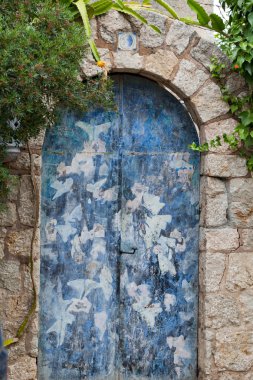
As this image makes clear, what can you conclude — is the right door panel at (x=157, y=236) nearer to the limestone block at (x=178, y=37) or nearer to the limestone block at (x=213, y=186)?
the limestone block at (x=213, y=186)

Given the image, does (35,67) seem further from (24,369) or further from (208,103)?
(24,369)

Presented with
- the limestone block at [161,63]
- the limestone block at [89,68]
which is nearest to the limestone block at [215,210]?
the limestone block at [161,63]

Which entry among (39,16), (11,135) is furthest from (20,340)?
(39,16)

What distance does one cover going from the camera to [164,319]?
16.8 feet

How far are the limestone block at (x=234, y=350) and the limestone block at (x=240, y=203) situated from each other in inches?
31.0

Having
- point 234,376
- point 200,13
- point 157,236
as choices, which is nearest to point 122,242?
point 157,236

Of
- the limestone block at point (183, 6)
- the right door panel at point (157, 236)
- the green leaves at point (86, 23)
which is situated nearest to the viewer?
the green leaves at point (86, 23)

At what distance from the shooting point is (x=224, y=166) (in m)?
5.01

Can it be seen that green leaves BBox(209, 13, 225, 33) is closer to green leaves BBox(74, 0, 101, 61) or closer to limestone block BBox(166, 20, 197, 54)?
limestone block BBox(166, 20, 197, 54)

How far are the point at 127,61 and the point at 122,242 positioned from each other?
1.30 meters

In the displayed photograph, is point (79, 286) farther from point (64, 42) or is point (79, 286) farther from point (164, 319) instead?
point (64, 42)

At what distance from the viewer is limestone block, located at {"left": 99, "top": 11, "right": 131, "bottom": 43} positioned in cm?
483

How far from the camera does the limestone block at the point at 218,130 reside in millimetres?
5016

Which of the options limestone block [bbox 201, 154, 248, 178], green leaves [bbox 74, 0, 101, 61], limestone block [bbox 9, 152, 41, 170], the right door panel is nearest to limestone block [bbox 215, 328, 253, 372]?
the right door panel
